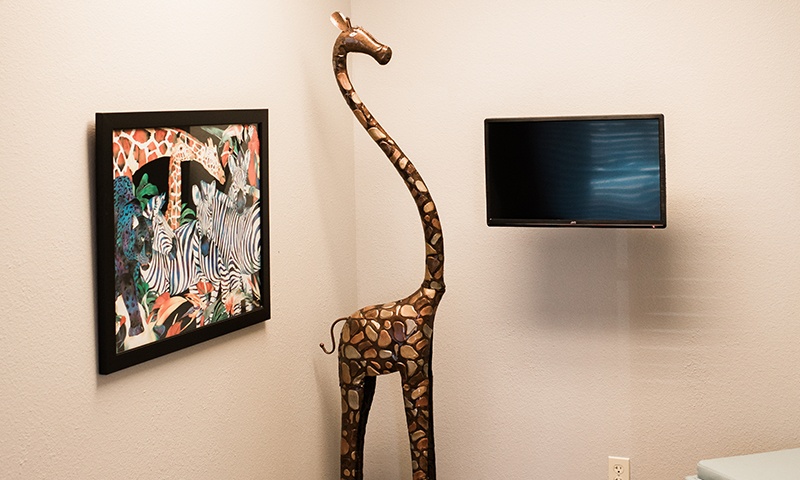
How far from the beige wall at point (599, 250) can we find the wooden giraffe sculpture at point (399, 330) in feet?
1.44

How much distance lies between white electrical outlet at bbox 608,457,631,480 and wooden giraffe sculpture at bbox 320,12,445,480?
Result: 1.99 ft

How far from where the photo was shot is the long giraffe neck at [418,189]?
7.83ft

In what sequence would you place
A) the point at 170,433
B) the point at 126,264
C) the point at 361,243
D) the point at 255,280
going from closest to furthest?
the point at 126,264, the point at 170,433, the point at 255,280, the point at 361,243

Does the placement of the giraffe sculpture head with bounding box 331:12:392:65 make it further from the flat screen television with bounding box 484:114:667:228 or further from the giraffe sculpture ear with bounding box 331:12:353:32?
the flat screen television with bounding box 484:114:667:228

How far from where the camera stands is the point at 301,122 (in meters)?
2.56

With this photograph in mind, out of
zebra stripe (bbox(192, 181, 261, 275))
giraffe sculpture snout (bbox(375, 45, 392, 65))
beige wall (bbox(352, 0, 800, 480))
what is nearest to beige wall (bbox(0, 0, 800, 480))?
beige wall (bbox(352, 0, 800, 480))

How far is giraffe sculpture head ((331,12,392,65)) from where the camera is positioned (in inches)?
Result: 93.7

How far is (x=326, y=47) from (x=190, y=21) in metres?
0.79

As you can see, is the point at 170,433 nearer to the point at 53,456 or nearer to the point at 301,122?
the point at 53,456

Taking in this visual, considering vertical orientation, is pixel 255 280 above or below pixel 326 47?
below

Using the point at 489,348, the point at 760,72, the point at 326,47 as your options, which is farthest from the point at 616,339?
the point at 326,47

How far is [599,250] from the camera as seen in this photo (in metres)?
2.68

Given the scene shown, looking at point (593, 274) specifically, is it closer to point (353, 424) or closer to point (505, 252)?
point (505, 252)

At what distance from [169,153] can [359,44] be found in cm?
73
